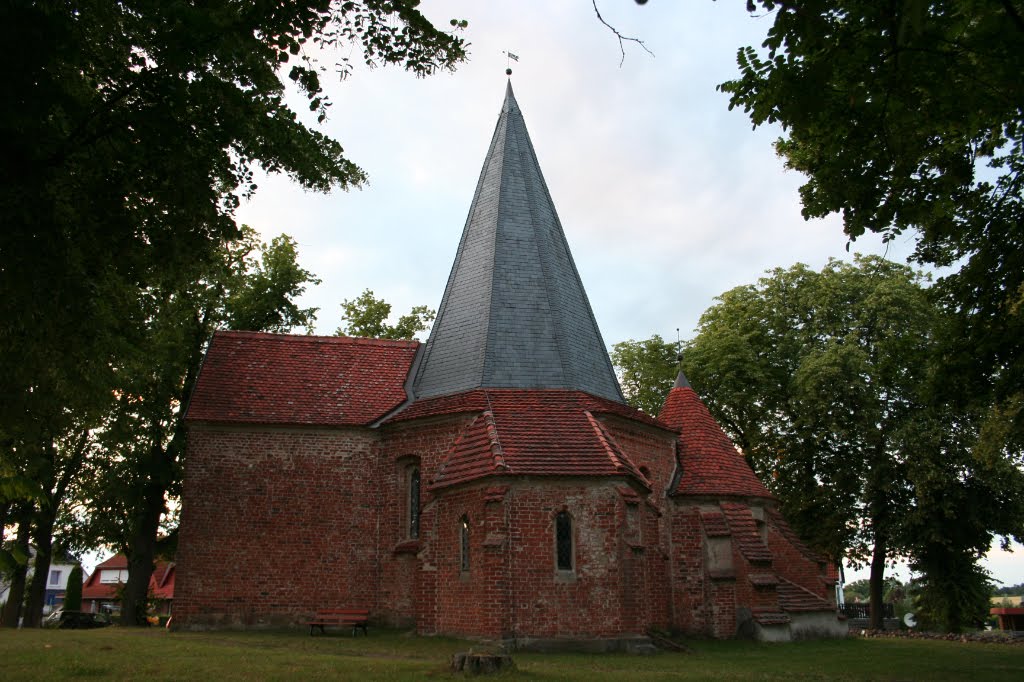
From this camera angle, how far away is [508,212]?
20.4m

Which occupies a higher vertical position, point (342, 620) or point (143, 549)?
point (143, 549)

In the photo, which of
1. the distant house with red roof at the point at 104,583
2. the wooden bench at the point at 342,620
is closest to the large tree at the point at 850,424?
the wooden bench at the point at 342,620

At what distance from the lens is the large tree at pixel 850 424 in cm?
2542

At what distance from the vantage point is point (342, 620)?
16891mm

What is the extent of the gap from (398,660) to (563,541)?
13.7ft

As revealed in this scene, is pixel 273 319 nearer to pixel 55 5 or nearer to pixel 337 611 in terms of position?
pixel 337 611

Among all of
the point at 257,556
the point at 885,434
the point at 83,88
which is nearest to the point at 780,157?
the point at 83,88

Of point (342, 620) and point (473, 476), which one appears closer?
point (473, 476)

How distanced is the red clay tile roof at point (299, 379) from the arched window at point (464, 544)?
4731 mm

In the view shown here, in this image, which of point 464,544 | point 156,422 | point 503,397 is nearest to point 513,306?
point 503,397

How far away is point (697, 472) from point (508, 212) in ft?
25.9

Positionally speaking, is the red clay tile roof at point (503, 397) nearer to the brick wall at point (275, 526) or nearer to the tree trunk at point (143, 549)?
the brick wall at point (275, 526)

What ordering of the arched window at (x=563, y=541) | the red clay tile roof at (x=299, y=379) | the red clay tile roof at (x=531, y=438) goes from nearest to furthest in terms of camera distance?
the arched window at (x=563, y=541)
the red clay tile roof at (x=531, y=438)
the red clay tile roof at (x=299, y=379)

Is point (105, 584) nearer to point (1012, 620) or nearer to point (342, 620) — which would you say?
point (342, 620)
